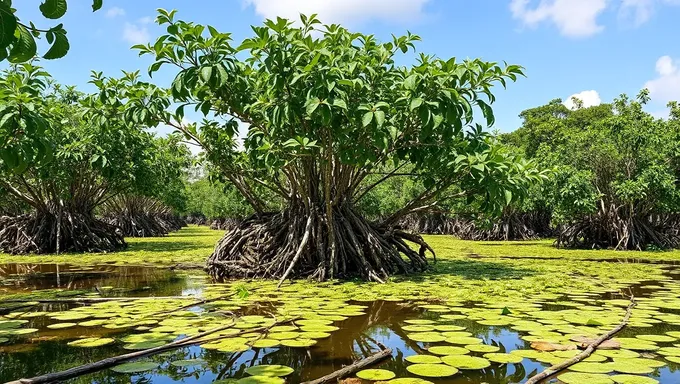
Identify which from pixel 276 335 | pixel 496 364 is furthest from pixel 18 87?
pixel 496 364

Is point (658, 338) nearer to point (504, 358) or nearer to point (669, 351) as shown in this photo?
point (669, 351)

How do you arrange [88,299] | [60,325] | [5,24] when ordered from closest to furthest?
[5,24] < [60,325] < [88,299]

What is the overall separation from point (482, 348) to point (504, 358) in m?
0.24

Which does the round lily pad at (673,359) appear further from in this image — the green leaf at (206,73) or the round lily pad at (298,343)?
the green leaf at (206,73)

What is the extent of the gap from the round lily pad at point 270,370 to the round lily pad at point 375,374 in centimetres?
41

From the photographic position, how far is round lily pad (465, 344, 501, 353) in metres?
3.30

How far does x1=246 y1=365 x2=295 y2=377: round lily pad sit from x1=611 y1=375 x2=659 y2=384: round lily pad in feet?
5.77

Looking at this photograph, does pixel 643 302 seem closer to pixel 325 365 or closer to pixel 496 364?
pixel 496 364

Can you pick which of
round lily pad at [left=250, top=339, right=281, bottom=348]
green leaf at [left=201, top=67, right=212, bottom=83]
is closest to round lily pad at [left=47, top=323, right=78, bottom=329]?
round lily pad at [left=250, top=339, right=281, bottom=348]

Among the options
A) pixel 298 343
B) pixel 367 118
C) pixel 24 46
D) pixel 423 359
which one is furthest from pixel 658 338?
pixel 24 46

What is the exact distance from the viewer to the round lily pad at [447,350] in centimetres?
324

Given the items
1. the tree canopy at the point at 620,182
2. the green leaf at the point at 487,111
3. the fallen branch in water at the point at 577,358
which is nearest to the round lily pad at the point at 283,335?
the fallen branch in water at the point at 577,358

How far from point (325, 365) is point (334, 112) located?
138 inches

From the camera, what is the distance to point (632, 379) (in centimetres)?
269
